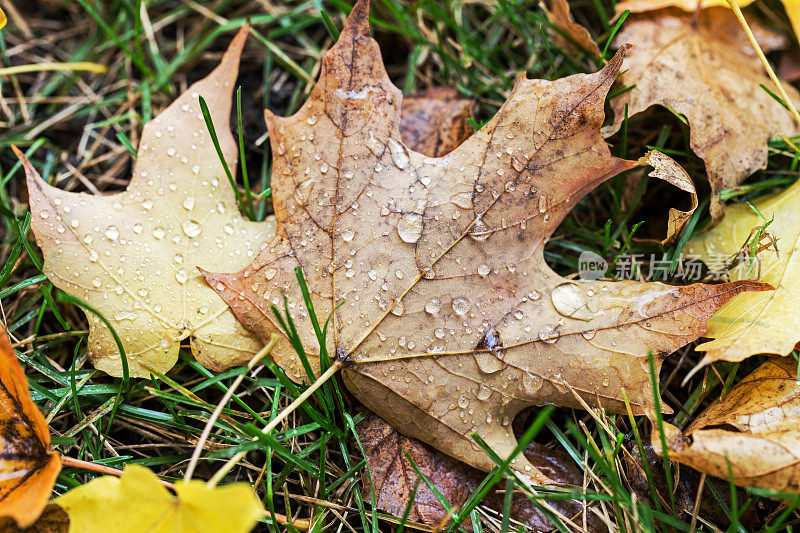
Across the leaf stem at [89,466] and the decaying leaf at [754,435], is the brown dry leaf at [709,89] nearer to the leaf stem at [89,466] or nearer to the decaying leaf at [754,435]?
the decaying leaf at [754,435]

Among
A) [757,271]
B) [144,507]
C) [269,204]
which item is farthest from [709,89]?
[144,507]

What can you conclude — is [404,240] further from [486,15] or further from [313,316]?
[486,15]

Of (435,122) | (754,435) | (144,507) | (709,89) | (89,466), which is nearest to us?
(144,507)

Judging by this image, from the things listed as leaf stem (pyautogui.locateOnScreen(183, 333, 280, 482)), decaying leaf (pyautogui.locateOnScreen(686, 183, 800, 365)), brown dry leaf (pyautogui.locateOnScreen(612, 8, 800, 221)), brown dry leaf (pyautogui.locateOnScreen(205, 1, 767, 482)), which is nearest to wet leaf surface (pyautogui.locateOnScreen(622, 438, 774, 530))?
brown dry leaf (pyautogui.locateOnScreen(205, 1, 767, 482))

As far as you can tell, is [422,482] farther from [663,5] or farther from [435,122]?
[663,5]

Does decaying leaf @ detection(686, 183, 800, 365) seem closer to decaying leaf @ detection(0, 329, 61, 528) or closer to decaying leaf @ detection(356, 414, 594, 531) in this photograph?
decaying leaf @ detection(356, 414, 594, 531)

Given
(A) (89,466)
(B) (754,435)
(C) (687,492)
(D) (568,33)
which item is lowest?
(C) (687,492)
